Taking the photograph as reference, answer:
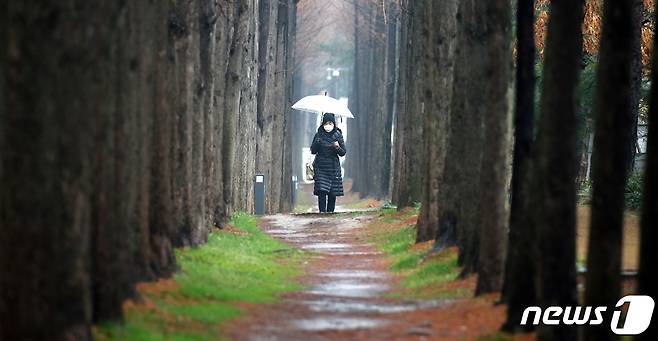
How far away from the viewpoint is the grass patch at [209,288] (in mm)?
14320

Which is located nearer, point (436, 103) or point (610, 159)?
point (610, 159)

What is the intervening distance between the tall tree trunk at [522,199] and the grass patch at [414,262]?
2.22 meters

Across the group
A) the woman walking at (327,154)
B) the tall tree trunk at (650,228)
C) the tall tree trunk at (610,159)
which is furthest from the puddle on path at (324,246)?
the tall tree trunk at (650,228)

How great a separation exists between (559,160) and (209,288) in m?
6.24

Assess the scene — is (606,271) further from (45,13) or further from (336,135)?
(336,135)

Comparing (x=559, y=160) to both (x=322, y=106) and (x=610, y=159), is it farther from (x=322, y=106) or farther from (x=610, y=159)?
(x=322, y=106)

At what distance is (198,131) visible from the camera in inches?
957

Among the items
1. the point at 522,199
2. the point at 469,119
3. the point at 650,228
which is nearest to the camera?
the point at 650,228

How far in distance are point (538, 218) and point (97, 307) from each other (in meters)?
4.10

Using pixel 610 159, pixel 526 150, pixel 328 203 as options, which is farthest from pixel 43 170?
→ pixel 328 203

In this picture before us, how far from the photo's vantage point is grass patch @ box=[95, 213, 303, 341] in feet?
47.0

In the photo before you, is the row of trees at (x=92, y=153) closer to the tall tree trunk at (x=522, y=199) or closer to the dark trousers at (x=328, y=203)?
the tall tree trunk at (x=522, y=199)

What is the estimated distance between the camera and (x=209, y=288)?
1862 cm

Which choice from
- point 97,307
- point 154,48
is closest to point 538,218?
point 97,307
